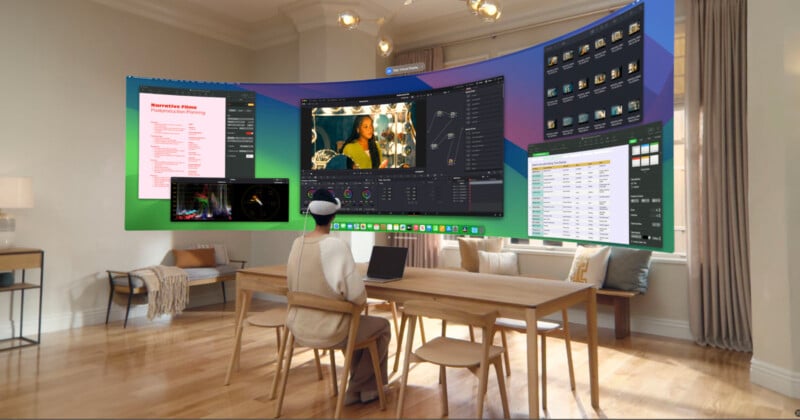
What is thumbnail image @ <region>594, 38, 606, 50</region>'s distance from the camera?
9.99ft

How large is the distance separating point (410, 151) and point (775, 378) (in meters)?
2.95

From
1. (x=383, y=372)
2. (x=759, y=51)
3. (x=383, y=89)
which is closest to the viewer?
(x=383, y=372)

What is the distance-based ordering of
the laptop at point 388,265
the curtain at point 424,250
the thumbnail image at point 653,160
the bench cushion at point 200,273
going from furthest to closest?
1. the curtain at point 424,250
2. the bench cushion at point 200,273
3. the laptop at point 388,265
4. the thumbnail image at point 653,160

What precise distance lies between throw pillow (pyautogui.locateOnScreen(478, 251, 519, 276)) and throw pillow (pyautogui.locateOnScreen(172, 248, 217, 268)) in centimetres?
330

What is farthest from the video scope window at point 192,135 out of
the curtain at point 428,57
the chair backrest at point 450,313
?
the curtain at point 428,57

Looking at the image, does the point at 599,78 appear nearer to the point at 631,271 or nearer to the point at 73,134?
the point at 631,271

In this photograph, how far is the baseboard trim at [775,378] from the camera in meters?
3.47

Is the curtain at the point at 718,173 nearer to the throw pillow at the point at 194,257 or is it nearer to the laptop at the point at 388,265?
the laptop at the point at 388,265

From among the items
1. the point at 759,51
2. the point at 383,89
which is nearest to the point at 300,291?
the point at 383,89

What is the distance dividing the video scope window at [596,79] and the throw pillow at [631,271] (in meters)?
2.38

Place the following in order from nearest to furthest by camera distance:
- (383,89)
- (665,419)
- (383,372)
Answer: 1. (665,419)
2. (383,372)
3. (383,89)

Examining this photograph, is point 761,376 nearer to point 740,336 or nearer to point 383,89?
point 740,336

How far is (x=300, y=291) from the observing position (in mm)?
3094

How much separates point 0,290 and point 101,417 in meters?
2.27
